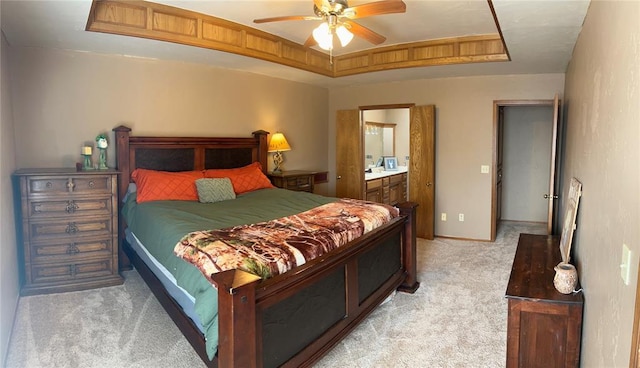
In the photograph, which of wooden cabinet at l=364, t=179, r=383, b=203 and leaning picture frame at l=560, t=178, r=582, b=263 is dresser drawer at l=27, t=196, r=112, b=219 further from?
wooden cabinet at l=364, t=179, r=383, b=203

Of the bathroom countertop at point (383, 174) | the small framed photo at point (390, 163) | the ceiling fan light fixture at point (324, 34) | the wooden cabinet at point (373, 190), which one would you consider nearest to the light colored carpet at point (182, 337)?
the ceiling fan light fixture at point (324, 34)

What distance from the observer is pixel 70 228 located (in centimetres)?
337

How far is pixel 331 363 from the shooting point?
A: 2357mm

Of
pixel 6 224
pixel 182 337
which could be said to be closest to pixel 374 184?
pixel 182 337

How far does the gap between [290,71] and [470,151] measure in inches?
107

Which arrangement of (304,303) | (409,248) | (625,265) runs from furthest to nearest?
(409,248), (304,303), (625,265)

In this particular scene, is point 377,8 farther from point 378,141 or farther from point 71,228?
point 378,141

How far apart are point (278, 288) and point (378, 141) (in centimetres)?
610

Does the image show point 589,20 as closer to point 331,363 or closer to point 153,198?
point 331,363

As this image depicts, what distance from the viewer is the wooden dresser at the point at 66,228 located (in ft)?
10.5

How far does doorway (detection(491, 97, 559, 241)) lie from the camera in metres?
6.21

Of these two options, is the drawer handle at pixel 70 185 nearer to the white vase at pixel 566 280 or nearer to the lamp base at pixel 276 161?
the lamp base at pixel 276 161

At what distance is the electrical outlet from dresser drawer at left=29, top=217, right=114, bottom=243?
376cm

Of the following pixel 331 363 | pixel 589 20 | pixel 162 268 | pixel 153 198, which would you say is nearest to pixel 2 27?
pixel 153 198
